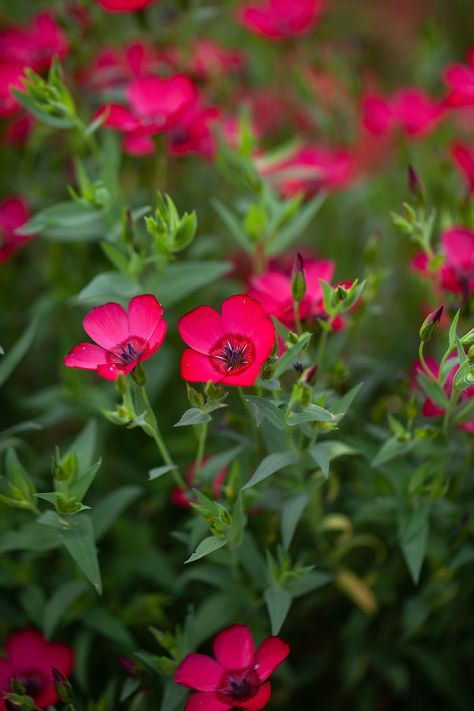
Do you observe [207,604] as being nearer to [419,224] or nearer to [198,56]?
[419,224]

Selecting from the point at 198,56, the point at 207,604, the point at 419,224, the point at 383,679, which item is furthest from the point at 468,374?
the point at 198,56

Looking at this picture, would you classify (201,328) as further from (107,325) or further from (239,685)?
(239,685)

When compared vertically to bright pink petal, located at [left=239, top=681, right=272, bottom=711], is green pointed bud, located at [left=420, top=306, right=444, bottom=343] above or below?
above

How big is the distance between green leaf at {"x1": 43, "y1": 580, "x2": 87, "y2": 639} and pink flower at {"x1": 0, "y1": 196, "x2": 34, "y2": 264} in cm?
48

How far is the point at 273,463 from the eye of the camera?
2.65 ft

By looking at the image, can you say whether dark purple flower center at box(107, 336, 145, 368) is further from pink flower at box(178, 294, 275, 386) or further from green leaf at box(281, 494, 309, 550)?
green leaf at box(281, 494, 309, 550)

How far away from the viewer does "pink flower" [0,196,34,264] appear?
115 centimetres

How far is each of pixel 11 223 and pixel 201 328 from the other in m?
0.51

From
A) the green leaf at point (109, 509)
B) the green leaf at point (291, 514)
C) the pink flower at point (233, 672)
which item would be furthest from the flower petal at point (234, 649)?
the green leaf at point (109, 509)

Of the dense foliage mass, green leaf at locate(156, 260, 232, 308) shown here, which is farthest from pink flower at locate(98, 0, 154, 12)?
green leaf at locate(156, 260, 232, 308)

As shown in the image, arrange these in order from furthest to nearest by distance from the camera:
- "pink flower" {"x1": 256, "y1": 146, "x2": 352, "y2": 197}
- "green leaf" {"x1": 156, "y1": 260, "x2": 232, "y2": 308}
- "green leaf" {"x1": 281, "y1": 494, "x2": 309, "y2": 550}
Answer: "pink flower" {"x1": 256, "y1": 146, "x2": 352, "y2": 197} → "green leaf" {"x1": 156, "y1": 260, "x2": 232, "y2": 308} → "green leaf" {"x1": 281, "y1": 494, "x2": 309, "y2": 550}

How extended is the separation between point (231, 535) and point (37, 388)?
27.8 inches

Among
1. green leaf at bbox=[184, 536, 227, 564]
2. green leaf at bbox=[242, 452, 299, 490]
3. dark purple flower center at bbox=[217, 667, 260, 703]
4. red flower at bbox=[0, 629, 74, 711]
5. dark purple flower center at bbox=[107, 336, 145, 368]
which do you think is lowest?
red flower at bbox=[0, 629, 74, 711]

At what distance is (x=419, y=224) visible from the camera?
89 centimetres
